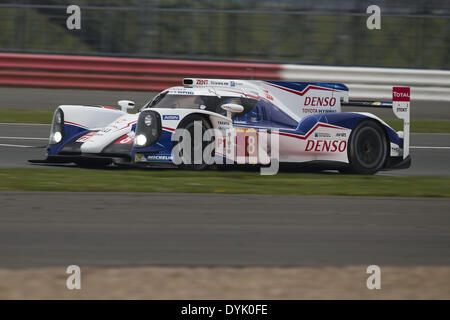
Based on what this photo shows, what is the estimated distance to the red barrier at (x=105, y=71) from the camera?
17.1 meters

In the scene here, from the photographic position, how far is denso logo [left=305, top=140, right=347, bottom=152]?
33.9ft

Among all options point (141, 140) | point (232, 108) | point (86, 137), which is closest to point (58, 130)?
point (86, 137)

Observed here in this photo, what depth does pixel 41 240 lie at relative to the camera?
255 inches

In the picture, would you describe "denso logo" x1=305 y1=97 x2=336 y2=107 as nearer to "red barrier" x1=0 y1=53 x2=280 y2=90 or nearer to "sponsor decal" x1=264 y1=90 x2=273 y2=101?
"sponsor decal" x1=264 y1=90 x2=273 y2=101

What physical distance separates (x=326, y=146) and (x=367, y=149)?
581 mm

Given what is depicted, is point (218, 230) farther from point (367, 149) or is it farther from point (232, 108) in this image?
point (367, 149)

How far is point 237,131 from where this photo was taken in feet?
32.7

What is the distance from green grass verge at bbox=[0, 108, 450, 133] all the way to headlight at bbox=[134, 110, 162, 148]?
5.45 meters

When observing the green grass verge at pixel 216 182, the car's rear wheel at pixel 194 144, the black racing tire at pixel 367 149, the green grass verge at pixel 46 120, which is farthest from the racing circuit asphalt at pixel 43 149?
the car's rear wheel at pixel 194 144

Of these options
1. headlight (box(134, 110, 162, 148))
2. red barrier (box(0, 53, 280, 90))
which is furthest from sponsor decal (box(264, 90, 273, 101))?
red barrier (box(0, 53, 280, 90))

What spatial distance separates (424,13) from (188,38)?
5036 millimetres

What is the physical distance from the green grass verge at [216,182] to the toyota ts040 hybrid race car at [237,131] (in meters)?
0.22

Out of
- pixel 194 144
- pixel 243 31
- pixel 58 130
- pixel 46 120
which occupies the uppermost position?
pixel 243 31
